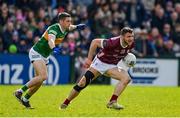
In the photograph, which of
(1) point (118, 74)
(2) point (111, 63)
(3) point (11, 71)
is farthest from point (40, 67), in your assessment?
(3) point (11, 71)

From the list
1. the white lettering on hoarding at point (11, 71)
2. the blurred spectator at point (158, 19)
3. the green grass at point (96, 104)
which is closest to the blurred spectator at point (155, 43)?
the blurred spectator at point (158, 19)

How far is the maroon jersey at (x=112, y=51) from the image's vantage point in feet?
50.1

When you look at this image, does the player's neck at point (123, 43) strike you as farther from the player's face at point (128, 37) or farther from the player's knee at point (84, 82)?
the player's knee at point (84, 82)

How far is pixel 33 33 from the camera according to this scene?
26.8m

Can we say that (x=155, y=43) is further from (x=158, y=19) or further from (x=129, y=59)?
(x=129, y=59)

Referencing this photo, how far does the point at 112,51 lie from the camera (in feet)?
50.4

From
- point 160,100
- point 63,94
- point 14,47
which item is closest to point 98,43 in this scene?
point 160,100

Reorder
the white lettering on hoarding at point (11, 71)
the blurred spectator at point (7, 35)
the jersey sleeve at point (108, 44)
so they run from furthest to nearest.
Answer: the blurred spectator at point (7, 35)
the white lettering on hoarding at point (11, 71)
the jersey sleeve at point (108, 44)

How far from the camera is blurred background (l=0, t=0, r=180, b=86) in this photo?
2623 cm

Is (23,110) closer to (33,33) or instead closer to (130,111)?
(130,111)

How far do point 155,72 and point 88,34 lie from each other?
10.3 feet

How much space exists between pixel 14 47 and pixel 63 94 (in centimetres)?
604

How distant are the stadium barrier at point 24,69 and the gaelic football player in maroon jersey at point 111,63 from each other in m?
10.8

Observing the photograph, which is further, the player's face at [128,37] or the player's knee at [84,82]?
the player's face at [128,37]
